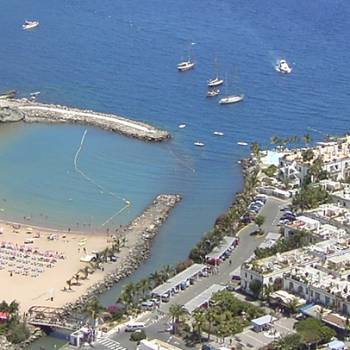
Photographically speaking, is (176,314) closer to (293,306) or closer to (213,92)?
(293,306)

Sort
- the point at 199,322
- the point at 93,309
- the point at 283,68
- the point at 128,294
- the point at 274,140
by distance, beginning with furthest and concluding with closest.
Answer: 1. the point at 283,68
2. the point at 274,140
3. the point at 128,294
4. the point at 93,309
5. the point at 199,322

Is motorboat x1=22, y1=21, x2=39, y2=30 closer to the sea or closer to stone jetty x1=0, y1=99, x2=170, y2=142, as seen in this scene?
the sea

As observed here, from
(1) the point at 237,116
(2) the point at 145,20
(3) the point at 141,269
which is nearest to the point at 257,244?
(3) the point at 141,269

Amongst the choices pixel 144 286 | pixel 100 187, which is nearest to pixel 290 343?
pixel 144 286

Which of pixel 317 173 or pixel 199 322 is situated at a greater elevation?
pixel 199 322

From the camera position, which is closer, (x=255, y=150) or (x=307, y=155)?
(x=307, y=155)

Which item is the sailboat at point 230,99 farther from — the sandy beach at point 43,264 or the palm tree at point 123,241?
the palm tree at point 123,241
